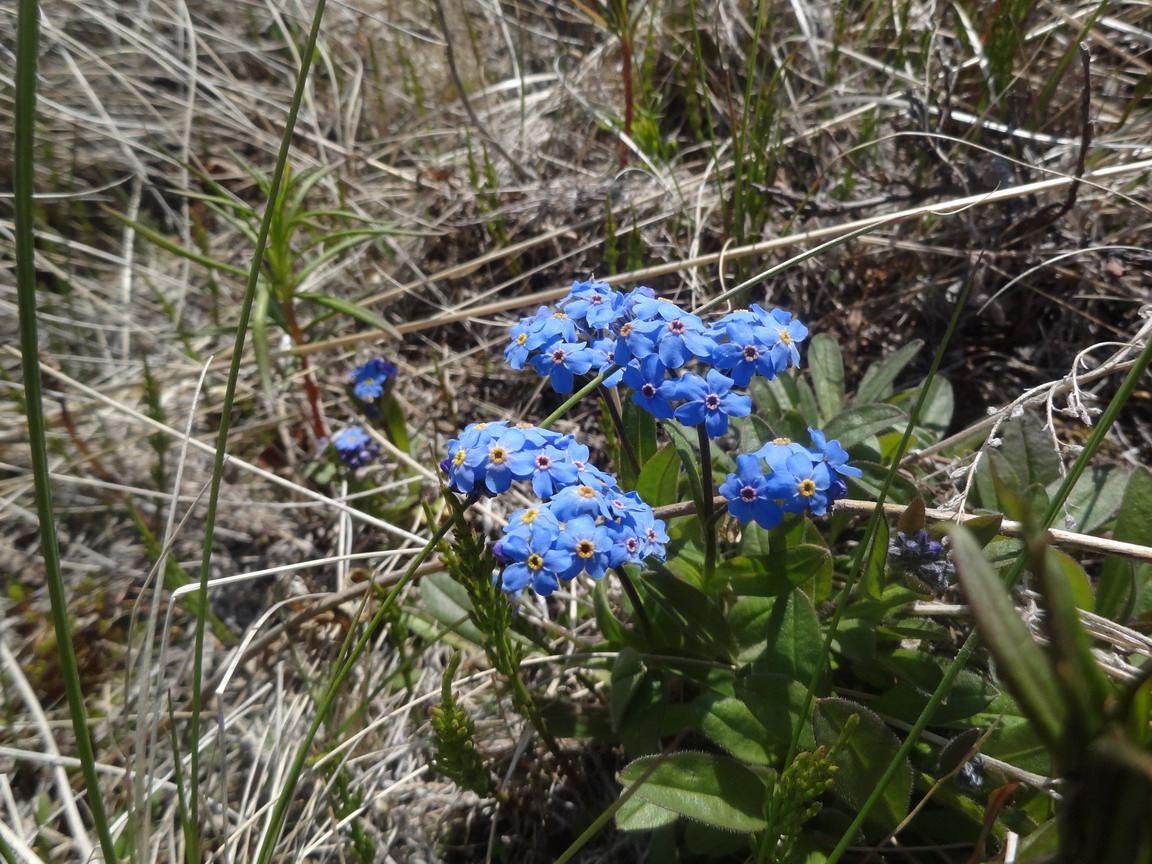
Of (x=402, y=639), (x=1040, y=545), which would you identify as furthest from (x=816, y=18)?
(x=1040, y=545)

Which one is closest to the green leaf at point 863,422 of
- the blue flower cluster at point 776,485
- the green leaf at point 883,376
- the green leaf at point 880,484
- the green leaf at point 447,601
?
the green leaf at point 880,484

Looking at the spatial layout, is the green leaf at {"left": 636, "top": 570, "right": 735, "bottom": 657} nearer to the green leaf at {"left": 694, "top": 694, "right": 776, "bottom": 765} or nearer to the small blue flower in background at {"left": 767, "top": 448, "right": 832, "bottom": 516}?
the green leaf at {"left": 694, "top": 694, "right": 776, "bottom": 765}

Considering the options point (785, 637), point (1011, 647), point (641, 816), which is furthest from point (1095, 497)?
point (1011, 647)

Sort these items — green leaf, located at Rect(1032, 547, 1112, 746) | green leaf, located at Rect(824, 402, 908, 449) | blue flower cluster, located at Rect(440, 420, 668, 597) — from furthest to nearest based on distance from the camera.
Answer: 1. green leaf, located at Rect(824, 402, 908, 449)
2. blue flower cluster, located at Rect(440, 420, 668, 597)
3. green leaf, located at Rect(1032, 547, 1112, 746)

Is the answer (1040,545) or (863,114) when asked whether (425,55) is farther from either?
(1040,545)

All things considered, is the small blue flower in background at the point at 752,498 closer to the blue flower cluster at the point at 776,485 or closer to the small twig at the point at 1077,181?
the blue flower cluster at the point at 776,485

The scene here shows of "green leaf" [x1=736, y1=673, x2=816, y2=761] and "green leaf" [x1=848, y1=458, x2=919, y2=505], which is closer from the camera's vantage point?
"green leaf" [x1=736, y1=673, x2=816, y2=761]

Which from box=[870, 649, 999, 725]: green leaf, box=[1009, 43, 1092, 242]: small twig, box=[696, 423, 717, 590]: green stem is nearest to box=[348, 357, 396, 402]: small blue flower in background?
box=[696, 423, 717, 590]: green stem
